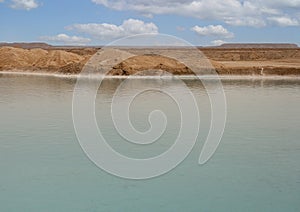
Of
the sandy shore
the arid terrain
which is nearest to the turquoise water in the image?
the sandy shore

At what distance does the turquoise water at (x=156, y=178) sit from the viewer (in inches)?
248

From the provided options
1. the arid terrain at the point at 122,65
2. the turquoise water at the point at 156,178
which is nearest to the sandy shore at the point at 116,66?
the arid terrain at the point at 122,65

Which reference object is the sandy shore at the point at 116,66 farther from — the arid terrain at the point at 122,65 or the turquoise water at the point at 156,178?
the turquoise water at the point at 156,178

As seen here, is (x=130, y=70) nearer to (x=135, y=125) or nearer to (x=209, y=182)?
(x=135, y=125)

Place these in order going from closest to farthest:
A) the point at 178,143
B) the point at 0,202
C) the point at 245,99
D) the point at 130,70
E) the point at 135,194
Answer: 1. the point at 0,202
2. the point at 135,194
3. the point at 178,143
4. the point at 245,99
5. the point at 130,70

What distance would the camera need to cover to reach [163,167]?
806cm

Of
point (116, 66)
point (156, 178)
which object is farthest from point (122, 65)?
point (156, 178)

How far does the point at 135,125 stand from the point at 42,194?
531 centimetres

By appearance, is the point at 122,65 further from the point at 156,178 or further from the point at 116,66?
the point at 156,178

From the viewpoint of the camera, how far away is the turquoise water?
248 inches

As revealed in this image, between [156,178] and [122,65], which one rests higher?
[122,65]

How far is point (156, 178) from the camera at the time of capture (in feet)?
24.6

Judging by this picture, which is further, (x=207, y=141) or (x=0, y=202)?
(x=207, y=141)

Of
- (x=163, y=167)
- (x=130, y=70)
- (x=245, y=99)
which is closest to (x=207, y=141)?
(x=163, y=167)
